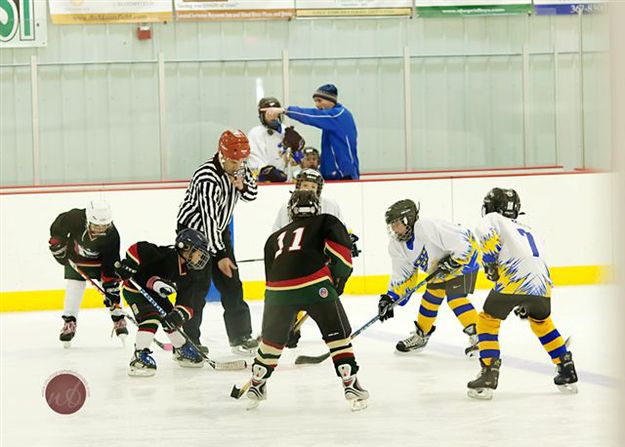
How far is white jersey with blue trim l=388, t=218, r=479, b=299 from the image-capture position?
4297 millimetres

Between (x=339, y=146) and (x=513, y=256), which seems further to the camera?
(x=339, y=146)

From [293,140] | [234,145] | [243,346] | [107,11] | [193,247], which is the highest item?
[107,11]

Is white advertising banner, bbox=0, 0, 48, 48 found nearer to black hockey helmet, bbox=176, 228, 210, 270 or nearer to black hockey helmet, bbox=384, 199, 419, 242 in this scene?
black hockey helmet, bbox=176, 228, 210, 270

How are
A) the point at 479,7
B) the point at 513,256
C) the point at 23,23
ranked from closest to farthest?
the point at 513,256
the point at 23,23
the point at 479,7

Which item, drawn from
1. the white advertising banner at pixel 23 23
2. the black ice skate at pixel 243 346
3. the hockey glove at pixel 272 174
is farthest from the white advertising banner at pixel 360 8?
the black ice skate at pixel 243 346

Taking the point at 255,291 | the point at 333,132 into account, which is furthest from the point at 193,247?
the point at 333,132

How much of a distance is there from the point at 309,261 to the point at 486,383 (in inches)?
29.9

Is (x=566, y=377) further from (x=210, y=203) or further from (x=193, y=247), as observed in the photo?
(x=210, y=203)

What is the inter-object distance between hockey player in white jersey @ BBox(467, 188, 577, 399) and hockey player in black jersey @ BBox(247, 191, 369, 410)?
1.57 ft

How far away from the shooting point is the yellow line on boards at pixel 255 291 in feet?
22.6

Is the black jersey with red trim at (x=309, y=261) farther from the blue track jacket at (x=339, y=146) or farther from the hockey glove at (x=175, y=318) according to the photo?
the blue track jacket at (x=339, y=146)

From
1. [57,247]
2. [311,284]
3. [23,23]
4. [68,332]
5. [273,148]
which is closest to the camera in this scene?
[311,284]

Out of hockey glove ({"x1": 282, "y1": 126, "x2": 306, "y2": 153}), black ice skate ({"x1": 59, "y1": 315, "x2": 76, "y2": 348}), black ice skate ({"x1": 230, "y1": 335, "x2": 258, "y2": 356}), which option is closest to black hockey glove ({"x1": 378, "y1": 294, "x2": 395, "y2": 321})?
black ice skate ({"x1": 230, "y1": 335, "x2": 258, "y2": 356})

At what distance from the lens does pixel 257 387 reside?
3.50 metres
